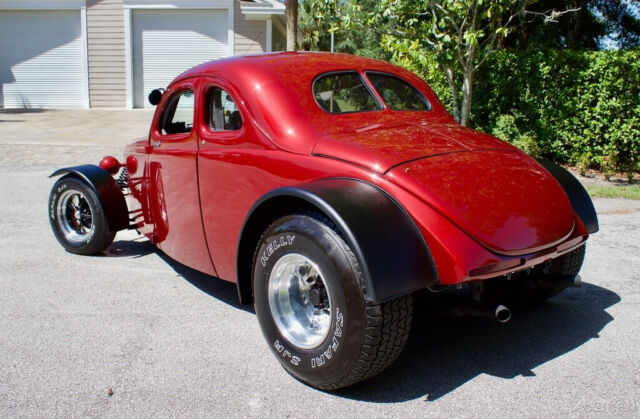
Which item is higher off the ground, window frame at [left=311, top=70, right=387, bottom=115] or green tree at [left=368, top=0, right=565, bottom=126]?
green tree at [left=368, top=0, right=565, bottom=126]

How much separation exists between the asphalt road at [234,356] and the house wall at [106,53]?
16209 mm

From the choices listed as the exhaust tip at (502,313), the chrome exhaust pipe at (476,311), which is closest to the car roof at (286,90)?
the chrome exhaust pipe at (476,311)

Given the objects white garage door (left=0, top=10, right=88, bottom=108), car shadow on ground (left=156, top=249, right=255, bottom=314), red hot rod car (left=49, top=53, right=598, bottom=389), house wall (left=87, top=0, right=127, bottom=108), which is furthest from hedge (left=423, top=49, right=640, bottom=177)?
white garage door (left=0, top=10, right=88, bottom=108)

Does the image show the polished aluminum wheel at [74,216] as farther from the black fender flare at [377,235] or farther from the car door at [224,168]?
the black fender flare at [377,235]

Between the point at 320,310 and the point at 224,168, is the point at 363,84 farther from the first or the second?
the point at 320,310

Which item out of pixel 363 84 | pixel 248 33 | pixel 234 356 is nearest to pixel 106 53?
pixel 248 33

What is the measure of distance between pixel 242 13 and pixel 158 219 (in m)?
15.7

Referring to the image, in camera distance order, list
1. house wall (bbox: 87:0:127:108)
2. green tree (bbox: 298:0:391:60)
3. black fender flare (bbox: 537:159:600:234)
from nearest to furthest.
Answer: black fender flare (bbox: 537:159:600:234), green tree (bbox: 298:0:391:60), house wall (bbox: 87:0:127:108)

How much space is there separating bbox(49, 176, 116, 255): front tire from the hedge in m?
6.69

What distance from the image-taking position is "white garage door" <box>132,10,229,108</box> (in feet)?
64.0

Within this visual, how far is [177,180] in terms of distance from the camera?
14.2ft

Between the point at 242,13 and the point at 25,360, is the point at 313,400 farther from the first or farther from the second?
the point at 242,13

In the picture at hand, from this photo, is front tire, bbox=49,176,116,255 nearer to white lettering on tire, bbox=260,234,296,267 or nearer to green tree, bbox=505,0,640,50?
white lettering on tire, bbox=260,234,296,267

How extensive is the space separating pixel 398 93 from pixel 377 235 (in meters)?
1.91
